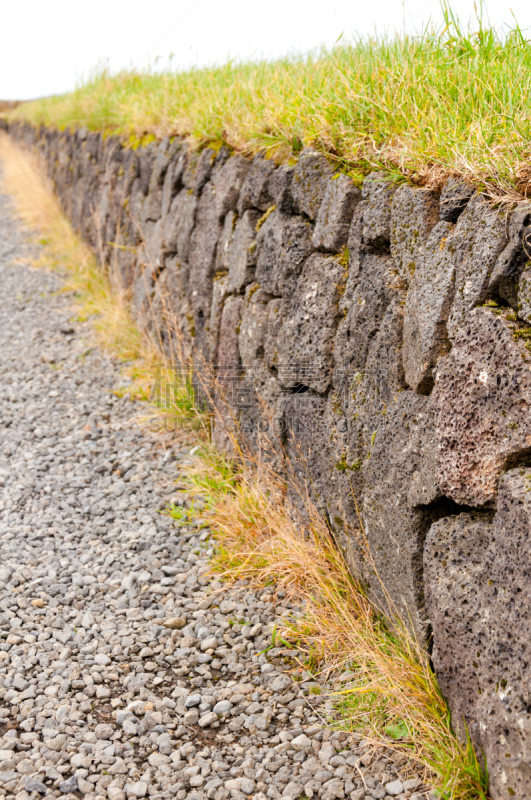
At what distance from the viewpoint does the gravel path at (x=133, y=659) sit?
2100 millimetres

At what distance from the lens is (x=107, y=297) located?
6586 mm

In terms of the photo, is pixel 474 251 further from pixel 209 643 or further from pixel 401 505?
pixel 209 643

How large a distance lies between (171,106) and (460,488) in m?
4.63

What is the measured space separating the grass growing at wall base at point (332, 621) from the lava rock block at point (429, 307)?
91cm

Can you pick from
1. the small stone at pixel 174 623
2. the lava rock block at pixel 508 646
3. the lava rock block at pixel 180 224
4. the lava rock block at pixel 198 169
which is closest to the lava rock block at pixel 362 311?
the lava rock block at pixel 508 646

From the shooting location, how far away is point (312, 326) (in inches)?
117

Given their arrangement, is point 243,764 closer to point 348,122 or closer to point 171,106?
point 348,122

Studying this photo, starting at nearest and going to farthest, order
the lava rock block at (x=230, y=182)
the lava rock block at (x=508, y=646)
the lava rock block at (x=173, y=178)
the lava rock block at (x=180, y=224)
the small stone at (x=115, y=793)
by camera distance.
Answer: the lava rock block at (x=508, y=646)
the small stone at (x=115, y=793)
the lava rock block at (x=230, y=182)
the lava rock block at (x=180, y=224)
the lava rock block at (x=173, y=178)

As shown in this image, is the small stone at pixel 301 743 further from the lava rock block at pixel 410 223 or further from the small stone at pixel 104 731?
the lava rock block at pixel 410 223

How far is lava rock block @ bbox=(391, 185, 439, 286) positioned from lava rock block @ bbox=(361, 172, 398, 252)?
0.15 feet

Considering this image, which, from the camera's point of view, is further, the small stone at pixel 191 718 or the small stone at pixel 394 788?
the small stone at pixel 191 718

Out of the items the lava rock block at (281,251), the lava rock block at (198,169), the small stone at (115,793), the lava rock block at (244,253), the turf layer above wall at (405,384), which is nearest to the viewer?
the turf layer above wall at (405,384)

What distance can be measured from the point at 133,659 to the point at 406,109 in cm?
247

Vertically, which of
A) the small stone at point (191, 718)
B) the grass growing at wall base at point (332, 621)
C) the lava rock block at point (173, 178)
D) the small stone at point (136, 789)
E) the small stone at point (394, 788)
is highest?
the lava rock block at point (173, 178)
